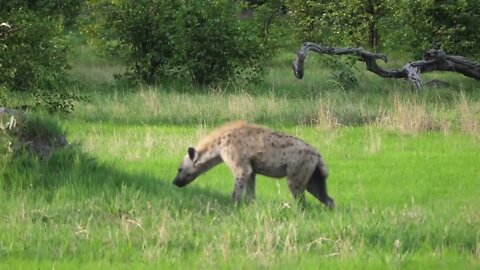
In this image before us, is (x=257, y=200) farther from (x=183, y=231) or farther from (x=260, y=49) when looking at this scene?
(x=260, y=49)

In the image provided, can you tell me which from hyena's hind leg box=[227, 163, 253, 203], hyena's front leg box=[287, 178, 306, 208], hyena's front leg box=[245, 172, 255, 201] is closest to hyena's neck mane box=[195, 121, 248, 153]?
hyena's hind leg box=[227, 163, 253, 203]

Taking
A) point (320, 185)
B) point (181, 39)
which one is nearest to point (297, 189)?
point (320, 185)

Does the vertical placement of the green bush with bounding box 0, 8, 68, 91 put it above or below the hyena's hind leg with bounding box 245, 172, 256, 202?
above

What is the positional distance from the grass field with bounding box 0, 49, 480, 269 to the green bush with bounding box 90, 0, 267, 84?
910cm

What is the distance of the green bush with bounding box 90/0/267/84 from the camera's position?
86.0 feet

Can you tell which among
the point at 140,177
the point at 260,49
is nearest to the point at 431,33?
the point at 260,49

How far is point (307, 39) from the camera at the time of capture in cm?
3550

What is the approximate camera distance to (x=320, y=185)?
9.84 m

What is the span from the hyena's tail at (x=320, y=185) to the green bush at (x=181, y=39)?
16374mm

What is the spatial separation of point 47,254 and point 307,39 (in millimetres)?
28916

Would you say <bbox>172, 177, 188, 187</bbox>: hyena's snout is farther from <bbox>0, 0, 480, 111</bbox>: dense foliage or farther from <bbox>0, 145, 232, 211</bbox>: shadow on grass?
<bbox>0, 0, 480, 111</bbox>: dense foliage

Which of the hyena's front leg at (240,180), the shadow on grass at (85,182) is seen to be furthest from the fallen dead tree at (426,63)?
the hyena's front leg at (240,180)

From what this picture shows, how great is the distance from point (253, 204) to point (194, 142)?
4947 mm

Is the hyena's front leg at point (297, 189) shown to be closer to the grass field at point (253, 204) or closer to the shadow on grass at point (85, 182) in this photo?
the grass field at point (253, 204)
